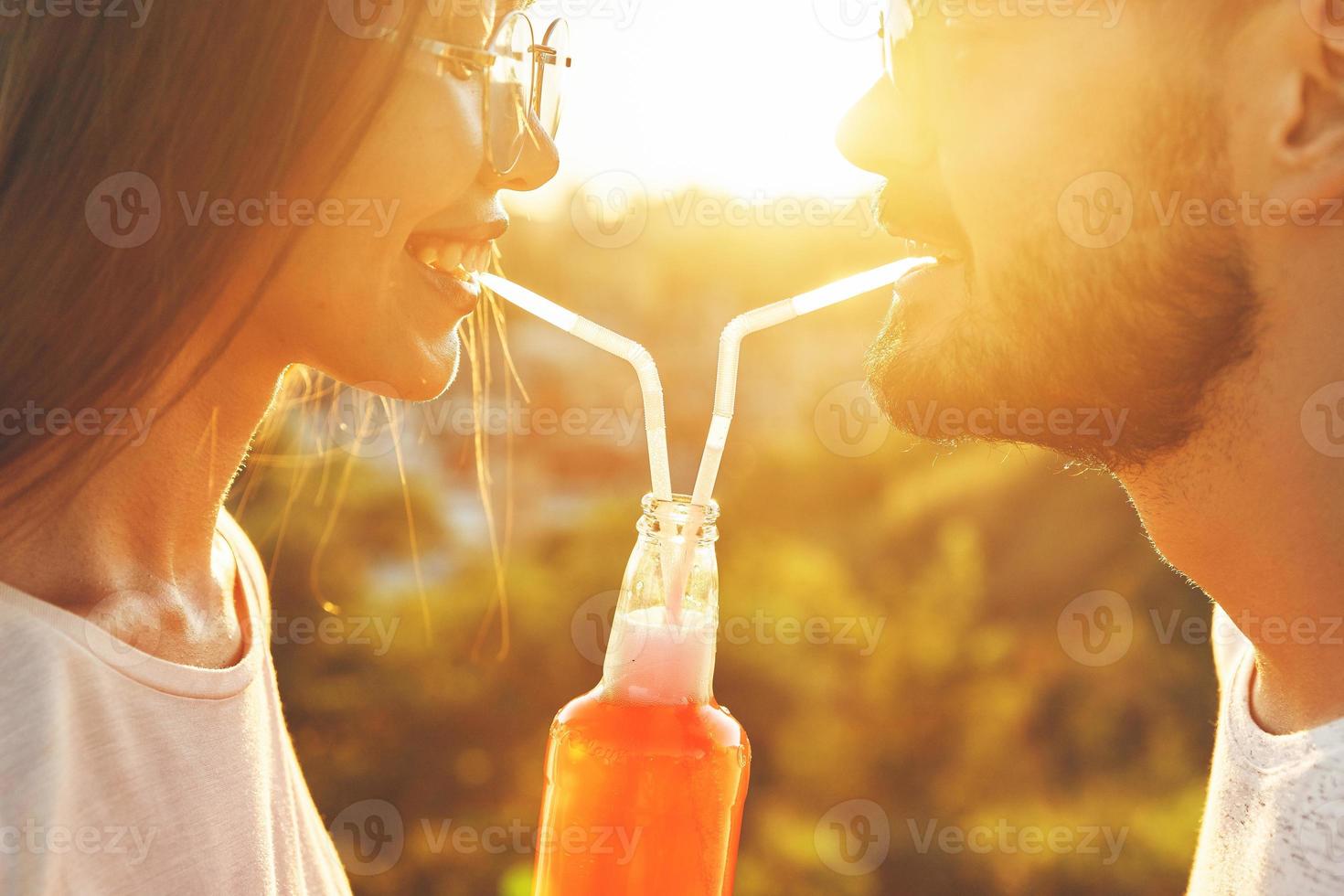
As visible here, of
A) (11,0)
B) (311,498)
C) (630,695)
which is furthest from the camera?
(311,498)

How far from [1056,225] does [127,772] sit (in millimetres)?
1685

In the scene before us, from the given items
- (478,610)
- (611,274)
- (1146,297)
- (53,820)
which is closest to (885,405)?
(1146,297)

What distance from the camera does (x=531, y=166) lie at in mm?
2094

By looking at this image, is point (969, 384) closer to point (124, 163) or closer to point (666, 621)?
point (666, 621)

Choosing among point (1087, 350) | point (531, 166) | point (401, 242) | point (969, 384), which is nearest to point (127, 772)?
point (401, 242)

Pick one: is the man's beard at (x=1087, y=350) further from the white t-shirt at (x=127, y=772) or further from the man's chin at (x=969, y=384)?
the white t-shirt at (x=127, y=772)

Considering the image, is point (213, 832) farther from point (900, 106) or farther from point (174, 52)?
point (900, 106)

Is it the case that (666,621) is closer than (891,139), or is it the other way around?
(666,621)

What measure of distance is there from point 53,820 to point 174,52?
3.18ft

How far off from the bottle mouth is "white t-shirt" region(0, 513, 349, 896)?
63 cm

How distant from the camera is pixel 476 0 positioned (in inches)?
77.5

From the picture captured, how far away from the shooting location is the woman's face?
183cm

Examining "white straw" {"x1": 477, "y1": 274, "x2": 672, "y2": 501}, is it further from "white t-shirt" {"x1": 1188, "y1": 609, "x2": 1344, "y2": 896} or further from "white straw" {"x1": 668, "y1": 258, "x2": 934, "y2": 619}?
"white t-shirt" {"x1": 1188, "y1": 609, "x2": 1344, "y2": 896}

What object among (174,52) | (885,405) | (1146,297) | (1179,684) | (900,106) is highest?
(900,106)
